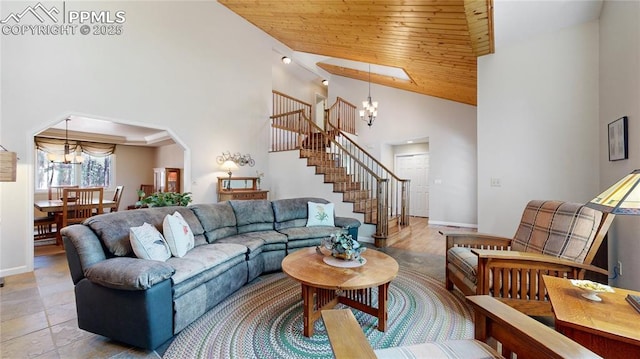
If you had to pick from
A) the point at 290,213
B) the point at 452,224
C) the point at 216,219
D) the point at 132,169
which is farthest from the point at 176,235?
the point at 132,169

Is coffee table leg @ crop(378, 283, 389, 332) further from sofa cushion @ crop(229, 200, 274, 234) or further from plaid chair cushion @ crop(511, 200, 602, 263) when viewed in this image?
sofa cushion @ crop(229, 200, 274, 234)

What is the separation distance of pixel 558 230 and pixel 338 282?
1856mm

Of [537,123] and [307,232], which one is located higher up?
[537,123]

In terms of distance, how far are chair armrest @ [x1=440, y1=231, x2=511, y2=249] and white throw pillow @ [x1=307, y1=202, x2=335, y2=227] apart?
174 centimetres

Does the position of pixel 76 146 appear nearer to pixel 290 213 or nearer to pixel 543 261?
pixel 290 213

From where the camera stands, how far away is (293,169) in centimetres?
590

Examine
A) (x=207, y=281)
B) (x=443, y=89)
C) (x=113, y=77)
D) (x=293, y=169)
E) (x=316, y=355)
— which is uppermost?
(x=443, y=89)

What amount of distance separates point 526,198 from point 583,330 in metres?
2.62

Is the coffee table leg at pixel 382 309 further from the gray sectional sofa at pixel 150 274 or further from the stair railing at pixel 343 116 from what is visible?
the stair railing at pixel 343 116

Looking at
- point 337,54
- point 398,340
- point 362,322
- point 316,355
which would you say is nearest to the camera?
point 316,355

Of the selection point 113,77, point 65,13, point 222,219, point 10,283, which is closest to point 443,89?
point 222,219

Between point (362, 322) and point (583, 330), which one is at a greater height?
point (583, 330)

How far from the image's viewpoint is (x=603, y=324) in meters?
1.11

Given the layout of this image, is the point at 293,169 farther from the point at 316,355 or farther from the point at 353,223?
the point at 316,355
